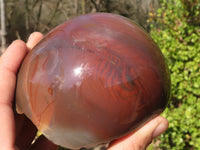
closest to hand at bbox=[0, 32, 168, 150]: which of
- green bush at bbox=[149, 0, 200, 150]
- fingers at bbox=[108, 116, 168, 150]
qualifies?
fingers at bbox=[108, 116, 168, 150]

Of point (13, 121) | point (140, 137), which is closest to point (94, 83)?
point (140, 137)

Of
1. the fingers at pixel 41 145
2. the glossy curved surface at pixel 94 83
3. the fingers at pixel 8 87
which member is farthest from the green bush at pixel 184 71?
the fingers at pixel 8 87


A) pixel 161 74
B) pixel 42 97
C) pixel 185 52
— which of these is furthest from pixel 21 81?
pixel 185 52

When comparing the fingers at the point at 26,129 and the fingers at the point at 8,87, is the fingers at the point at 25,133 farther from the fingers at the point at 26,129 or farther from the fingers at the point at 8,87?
the fingers at the point at 8,87

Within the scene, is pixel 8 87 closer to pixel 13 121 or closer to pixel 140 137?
pixel 13 121

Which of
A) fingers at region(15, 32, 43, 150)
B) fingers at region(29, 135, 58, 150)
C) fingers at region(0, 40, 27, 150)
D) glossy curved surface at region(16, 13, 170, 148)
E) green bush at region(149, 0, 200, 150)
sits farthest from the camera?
green bush at region(149, 0, 200, 150)

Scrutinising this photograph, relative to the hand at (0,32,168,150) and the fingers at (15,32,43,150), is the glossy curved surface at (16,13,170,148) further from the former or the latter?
the fingers at (15,32,43,150)

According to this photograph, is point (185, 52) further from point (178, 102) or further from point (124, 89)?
point (124, 89)
